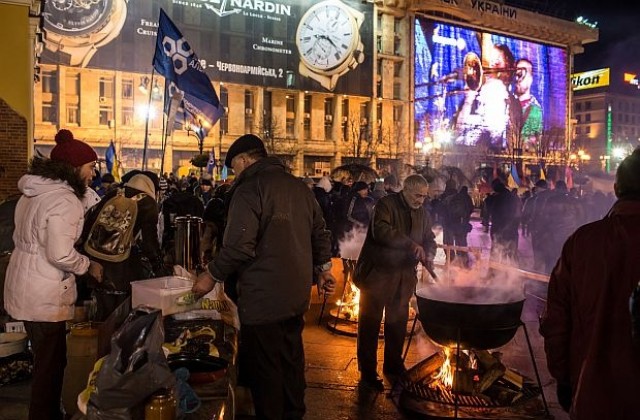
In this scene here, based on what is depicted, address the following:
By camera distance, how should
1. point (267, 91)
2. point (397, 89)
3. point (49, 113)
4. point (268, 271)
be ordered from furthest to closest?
1. point (397, 89)
2. point (267, 91)
3. point (49, 113)
4. point (268, 271)

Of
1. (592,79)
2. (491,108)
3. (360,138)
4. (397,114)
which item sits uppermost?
(592,79)

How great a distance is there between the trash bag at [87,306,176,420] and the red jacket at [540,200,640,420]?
1933mm

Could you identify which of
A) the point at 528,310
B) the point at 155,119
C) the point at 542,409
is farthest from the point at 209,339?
the point at 155,119

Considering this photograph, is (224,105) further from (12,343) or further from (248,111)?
(12,343)

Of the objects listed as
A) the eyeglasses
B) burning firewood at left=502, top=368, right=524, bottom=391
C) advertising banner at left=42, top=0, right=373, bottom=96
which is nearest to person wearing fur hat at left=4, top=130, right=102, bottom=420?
burning firewood at left=502, top=368, right=524, bottom=391

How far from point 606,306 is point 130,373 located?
7.04ft

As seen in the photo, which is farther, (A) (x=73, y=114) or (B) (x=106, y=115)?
(B) (x=106, y=115)

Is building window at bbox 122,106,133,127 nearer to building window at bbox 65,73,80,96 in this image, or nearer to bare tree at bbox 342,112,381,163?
building window at bbox 65,73,80,96

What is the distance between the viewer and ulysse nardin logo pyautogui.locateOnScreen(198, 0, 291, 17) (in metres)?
48.5

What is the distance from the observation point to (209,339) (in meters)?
4.24

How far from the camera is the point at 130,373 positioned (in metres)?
2.63

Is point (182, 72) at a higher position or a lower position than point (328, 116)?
lower

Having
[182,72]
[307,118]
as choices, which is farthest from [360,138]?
[182,72]

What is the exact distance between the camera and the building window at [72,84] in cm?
4409
